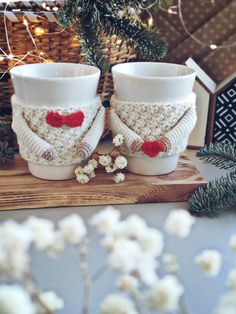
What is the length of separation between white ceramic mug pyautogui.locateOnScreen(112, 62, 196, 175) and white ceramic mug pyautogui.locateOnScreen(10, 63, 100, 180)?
37mm

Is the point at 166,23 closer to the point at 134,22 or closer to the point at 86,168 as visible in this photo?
the point at 134,22

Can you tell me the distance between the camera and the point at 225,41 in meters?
0.78

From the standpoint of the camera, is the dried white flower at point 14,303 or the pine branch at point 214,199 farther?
the pine branch at point 214,199

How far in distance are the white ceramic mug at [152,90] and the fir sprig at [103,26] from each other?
45mm

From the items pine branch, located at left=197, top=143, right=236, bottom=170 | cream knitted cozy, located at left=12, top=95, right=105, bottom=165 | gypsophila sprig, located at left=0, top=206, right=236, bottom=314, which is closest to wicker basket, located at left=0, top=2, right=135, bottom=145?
cream knitted cozy, located at left=12, top=95, right=105, bottom=165

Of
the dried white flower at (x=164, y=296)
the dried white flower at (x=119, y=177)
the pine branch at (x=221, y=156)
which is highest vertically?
the dried white flower at (x=164, y=296)

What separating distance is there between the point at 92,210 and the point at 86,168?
2.2 inches

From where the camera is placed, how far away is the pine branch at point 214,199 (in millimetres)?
545

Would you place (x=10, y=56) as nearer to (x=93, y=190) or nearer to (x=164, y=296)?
(x=93, y=190)

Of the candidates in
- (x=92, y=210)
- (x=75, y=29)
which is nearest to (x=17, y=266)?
(x=92, y=210)

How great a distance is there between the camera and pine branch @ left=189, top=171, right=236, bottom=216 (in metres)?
0.54

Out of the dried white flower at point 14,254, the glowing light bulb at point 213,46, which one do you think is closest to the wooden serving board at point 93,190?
the glowing light bulb at point 213,46

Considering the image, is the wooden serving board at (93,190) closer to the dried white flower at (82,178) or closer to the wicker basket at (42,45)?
the dried white flower at (82,178)

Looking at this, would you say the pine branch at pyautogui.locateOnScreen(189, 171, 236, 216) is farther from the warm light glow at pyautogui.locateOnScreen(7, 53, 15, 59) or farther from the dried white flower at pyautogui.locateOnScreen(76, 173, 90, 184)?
the warm light glow at pyautogui.locateOnScreen(7, 53, 15, 59)
